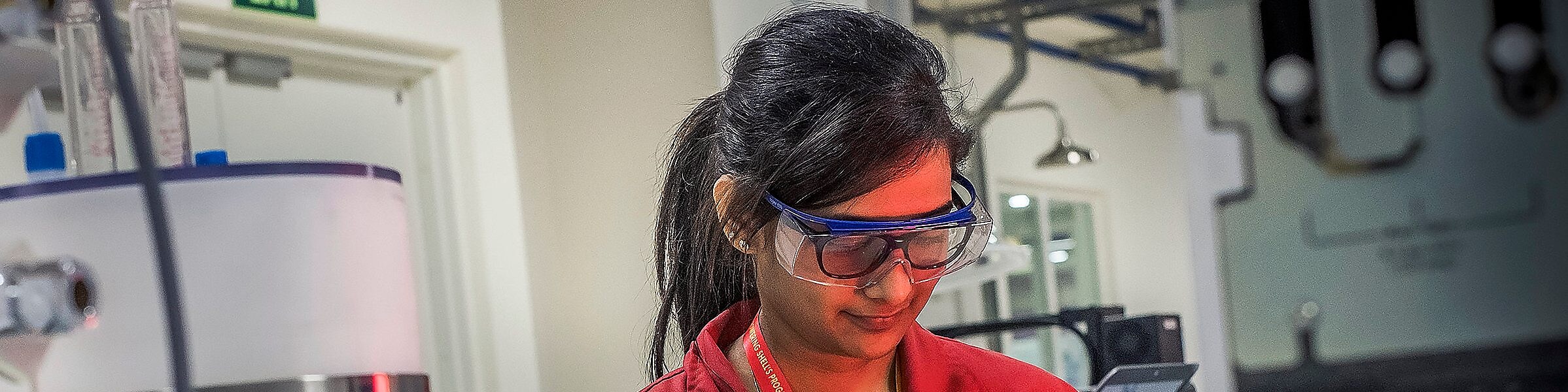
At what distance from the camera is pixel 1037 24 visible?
109 inches

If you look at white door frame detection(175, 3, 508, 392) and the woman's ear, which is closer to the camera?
the woman's ear

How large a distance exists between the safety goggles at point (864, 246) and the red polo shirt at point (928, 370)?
14 cm

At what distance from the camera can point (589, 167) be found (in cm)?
326

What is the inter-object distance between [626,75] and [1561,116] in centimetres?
291

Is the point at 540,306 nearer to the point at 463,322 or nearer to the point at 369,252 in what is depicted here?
the point at 463,322

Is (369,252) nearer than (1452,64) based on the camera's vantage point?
No

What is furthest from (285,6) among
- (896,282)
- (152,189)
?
(152,189)

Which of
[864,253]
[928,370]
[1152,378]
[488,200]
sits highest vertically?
[488,200]

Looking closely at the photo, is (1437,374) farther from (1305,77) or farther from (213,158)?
(213,158)

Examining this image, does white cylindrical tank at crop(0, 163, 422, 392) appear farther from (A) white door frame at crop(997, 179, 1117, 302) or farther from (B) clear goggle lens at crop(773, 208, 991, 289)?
(A) white door frame at crop(997, 179, 1117, 302)

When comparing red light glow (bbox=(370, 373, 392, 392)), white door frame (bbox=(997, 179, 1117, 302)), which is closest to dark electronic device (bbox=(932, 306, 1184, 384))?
white door frame (bbox=(997, 179, 1117, 302))

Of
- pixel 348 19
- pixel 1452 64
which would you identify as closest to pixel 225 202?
pixel 1452 64

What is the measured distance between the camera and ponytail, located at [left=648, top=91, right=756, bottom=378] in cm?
115

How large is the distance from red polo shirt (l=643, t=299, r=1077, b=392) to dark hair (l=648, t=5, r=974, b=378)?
0.30ft
